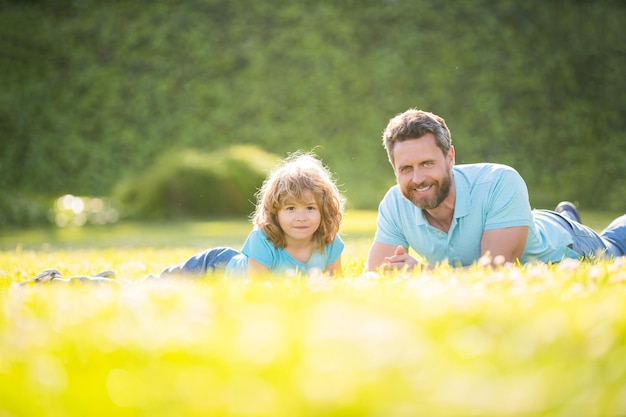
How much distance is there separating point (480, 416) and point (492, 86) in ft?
50.8

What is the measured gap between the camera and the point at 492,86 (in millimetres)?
15609

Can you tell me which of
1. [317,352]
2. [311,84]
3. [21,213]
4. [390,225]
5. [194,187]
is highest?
[311,84]

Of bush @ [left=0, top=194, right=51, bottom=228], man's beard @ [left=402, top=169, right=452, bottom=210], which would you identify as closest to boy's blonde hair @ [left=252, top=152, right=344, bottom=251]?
man's beard @ [left=402, top=169, right=452, bottom=210]

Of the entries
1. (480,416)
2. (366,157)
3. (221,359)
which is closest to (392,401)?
(480,416)

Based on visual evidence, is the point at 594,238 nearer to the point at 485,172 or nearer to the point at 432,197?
the point at 485,172

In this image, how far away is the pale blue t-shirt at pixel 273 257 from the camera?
145 inches

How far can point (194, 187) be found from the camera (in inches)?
506

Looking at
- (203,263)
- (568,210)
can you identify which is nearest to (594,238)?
(568,210)

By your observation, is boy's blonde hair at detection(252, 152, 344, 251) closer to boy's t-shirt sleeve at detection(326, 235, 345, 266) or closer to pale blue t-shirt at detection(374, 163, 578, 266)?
boy's t-shirt sleeve at detection(326, 235, 345, 266)

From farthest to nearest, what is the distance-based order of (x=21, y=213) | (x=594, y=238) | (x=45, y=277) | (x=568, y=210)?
(x=21, y=213) < (x=568, y=210) < (x=594, y=238) < (x=45, y=277)

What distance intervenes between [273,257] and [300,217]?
0.94 ft

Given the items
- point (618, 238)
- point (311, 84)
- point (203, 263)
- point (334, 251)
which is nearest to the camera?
point (334, 251)

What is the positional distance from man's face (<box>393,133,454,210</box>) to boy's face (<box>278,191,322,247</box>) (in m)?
0.54

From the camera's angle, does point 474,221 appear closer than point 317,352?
No
